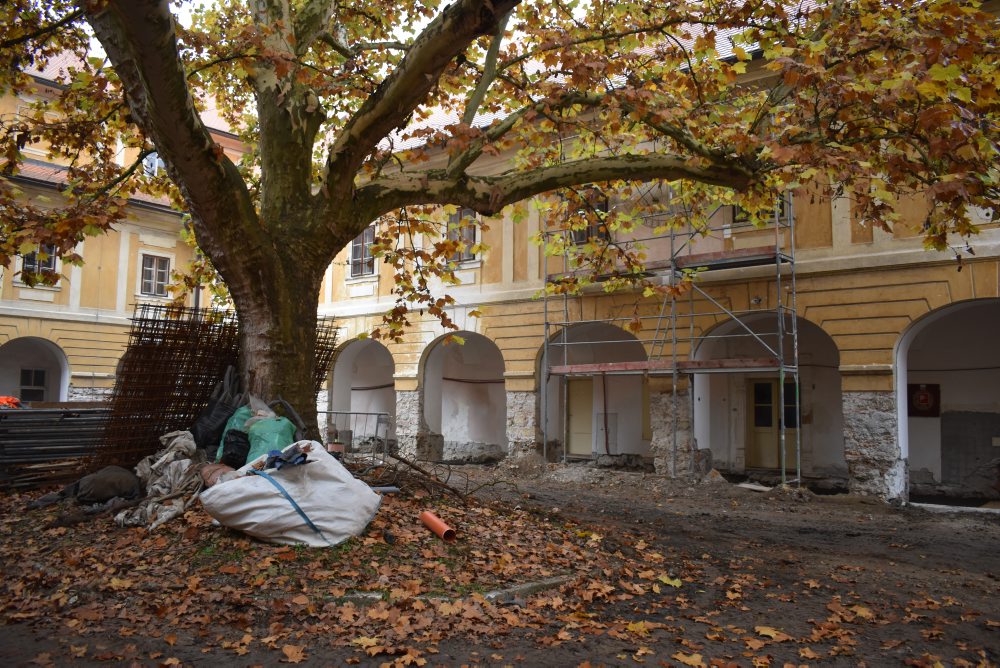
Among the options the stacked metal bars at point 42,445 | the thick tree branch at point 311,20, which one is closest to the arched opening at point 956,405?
the thick tree branch at point 311,20

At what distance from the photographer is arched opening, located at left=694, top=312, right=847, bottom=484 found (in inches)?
614

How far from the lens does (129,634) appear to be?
14.4ft

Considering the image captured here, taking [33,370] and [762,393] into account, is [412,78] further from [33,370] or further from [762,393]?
[33,370]

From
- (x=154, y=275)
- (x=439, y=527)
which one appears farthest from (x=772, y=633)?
(x=154, y=275)

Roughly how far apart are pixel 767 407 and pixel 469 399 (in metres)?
7.70

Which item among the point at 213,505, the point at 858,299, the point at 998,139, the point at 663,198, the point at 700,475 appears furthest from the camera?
the point at 663,198

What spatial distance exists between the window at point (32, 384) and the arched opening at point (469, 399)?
14.5m

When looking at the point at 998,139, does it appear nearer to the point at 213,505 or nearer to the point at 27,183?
the point at 213,505

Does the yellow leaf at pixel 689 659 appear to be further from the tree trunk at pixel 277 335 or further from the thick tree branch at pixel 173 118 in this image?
the thick tree branch at pixel 173 118

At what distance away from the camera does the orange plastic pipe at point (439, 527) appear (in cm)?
637

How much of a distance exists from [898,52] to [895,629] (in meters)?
5.35

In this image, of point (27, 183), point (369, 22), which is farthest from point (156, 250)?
point (369, 22)

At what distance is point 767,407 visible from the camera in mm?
16688

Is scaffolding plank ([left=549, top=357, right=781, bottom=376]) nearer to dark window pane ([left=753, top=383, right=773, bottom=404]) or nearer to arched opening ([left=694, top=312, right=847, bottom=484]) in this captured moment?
arched opening ([left=694, top=312, right=847, bottom=484])
